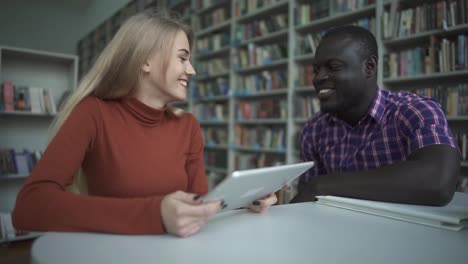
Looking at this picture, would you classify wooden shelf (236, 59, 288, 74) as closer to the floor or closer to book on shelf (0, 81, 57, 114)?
book on shelf (0, 81, 57, 114)

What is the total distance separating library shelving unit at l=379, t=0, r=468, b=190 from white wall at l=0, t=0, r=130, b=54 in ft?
17.9

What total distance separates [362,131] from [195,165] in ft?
2.32

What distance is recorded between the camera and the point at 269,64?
3.46m

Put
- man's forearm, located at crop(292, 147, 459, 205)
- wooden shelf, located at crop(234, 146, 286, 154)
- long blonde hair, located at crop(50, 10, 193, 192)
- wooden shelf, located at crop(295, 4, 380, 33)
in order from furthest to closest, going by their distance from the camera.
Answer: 1. wooden shelf, located at crop(234, 146, 286, 154)
2. wooden shelf, located at crop(295, 4, 380, 33)
3. long blonde hair, located at crop(50, 10, 193, 192)
4. man's forearm, located at crop(292, 147, 459, 205)

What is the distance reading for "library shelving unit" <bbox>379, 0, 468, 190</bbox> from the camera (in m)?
2.19

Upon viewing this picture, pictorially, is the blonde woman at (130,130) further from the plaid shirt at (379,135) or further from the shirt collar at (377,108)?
the shirt collar at (377,108)

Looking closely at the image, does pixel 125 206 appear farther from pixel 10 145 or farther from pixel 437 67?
pixel 10 145

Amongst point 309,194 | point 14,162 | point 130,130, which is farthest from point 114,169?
point 14,162

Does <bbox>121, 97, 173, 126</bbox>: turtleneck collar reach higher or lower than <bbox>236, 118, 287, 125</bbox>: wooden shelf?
lower

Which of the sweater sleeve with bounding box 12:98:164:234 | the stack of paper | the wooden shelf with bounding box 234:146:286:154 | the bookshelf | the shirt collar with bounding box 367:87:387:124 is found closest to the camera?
the sweater sleeve with bounding box 12:98:164:234

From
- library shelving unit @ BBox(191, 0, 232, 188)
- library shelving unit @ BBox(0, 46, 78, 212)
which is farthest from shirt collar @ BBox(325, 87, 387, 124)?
library shelving unit @ BBox(191, 0, 232, 188)

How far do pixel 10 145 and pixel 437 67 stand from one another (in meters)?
3.50

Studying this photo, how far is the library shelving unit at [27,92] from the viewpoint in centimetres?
281

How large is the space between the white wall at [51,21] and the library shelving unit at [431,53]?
17.9 ft
